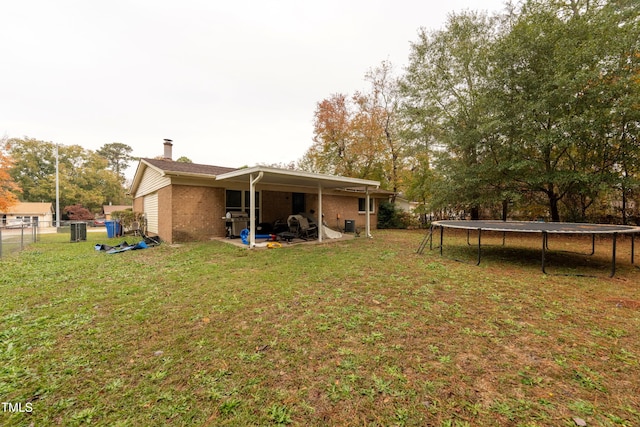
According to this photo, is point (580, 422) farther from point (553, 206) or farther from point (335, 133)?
point (335, 133)

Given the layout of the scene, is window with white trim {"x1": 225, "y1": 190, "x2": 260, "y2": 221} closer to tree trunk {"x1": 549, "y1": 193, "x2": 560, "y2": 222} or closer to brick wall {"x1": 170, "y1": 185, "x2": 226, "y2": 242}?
brick wall {"x1": 170, "y1": 185, "x2": 226, "y2": 242}

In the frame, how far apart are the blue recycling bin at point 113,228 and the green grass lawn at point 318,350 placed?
8.00 meters

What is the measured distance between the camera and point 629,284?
4551mm

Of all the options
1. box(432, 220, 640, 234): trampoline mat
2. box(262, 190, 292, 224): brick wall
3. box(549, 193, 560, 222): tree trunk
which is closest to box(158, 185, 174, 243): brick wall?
box(262, 190, 292, 224): brick wall

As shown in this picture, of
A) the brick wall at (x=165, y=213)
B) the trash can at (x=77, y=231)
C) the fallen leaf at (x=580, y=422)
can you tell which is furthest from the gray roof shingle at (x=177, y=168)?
the fallen leaf at (x=580, y=422)

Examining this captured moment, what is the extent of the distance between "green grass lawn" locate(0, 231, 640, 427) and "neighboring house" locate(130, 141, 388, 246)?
4167 mm

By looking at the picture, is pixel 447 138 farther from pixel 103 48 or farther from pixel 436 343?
A: pixel 103 48

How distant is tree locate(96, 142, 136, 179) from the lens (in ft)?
140

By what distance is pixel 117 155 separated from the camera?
→ 143 ft

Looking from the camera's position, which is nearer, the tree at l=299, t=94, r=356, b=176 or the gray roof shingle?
the gray roof shingle

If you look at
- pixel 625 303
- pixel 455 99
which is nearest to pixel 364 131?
pixel 455 99

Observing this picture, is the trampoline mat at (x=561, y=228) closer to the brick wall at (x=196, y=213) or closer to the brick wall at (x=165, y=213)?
the brick wall at (x=196, y=213)

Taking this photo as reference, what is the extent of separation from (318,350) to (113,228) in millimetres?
13736

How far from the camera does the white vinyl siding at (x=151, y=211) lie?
35.6ft
